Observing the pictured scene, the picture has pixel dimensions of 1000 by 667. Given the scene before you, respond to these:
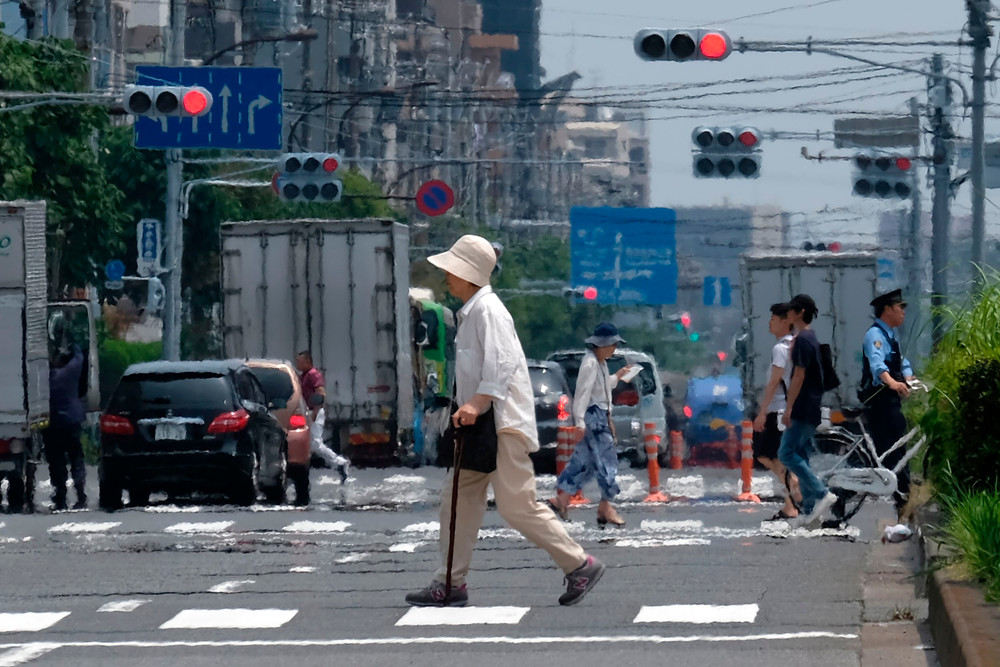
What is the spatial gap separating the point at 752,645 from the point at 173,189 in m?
33.5

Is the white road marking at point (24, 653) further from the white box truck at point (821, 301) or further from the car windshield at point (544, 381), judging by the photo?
the white box truck at point (821, 301)

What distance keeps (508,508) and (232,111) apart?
22838mm

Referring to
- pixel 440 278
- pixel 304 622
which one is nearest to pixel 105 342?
pixel 440 278

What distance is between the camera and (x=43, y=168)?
38.2 m

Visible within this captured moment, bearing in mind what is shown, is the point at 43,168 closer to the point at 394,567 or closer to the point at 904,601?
the point at 394,567

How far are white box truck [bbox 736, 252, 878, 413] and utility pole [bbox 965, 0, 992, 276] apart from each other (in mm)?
2453

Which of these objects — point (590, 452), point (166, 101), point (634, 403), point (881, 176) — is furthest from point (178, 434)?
point (881, 176)

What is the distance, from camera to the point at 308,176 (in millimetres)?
42219

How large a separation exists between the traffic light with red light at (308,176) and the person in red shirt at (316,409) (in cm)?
973

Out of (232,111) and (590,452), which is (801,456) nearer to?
(590,452)

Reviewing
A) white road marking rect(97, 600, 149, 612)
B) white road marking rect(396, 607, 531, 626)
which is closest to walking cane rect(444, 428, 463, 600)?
white road marking rect(396, 607, 531, 626)

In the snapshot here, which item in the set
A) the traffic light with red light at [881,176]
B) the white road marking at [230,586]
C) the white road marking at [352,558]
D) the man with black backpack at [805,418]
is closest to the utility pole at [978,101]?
the traffic light with red light at [881,176]

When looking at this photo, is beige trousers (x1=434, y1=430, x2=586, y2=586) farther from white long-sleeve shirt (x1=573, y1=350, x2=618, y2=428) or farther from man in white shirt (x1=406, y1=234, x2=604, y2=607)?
white long-sleeve shirt (x1=573, y1=350, x2=618, y2=428)

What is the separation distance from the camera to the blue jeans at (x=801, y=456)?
686 inches
